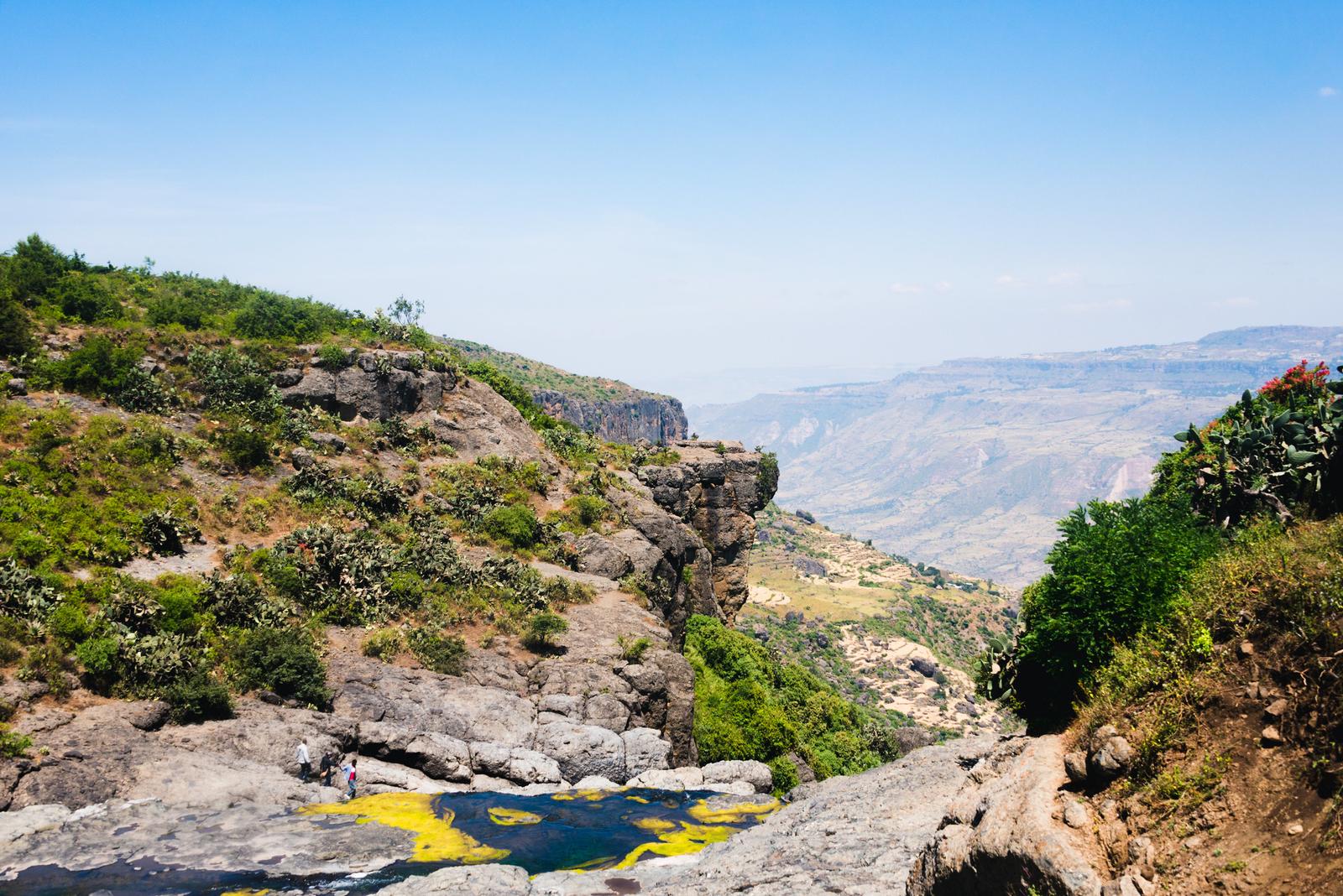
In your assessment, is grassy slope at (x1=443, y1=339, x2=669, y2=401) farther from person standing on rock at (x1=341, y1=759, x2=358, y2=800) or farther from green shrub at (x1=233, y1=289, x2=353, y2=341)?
person standing on rock at (x1=341, y1=759, x2=358, y2=800)

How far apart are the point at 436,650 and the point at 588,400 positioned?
15045 cm

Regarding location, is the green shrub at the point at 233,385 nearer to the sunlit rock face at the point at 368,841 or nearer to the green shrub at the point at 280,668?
the green shrub at the point at 280,668

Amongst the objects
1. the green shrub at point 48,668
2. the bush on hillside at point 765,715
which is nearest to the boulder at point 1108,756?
the green shrub at point 48,668

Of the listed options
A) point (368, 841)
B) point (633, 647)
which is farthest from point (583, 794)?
point (633, 647)

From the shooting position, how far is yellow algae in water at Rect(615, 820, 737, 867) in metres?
18.0

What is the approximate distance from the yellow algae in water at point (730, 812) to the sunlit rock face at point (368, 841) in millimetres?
60

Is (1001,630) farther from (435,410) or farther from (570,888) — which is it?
(570,888)

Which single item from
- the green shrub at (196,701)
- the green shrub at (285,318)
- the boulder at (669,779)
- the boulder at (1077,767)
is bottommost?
the boulder at (669,779)

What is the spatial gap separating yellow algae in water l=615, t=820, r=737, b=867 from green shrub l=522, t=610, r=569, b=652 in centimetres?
1148

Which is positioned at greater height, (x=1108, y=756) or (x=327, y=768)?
(x=1108, y=756)

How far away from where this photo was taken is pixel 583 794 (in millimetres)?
22266

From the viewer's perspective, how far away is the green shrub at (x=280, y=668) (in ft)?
77.5

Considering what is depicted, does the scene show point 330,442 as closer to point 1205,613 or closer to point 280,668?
point 280,668

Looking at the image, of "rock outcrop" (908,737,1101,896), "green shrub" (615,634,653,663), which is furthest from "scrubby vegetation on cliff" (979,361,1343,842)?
"green shrub" (615,634,653,663)
